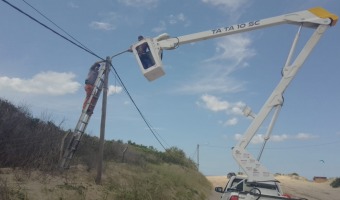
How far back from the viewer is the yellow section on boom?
11.6 m

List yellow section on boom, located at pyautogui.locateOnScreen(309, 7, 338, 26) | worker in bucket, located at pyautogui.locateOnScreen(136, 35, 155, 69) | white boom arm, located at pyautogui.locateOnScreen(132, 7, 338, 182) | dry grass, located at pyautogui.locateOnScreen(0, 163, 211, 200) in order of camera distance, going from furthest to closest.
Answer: worker in bucket, located at pyautogui.locateOnScreen(136, 35, 155, 69) < yellow section on boom, located at pyautogui.locateOnScreen(309, 7, 338, 26) < dry grass, located at pyautogui.locateOnScreen(0, 163, 211, 200) < white boom arm, located at pyautogui.locateOnScreen(132, 7, 338, 182)

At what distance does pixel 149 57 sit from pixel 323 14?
16.8 feet

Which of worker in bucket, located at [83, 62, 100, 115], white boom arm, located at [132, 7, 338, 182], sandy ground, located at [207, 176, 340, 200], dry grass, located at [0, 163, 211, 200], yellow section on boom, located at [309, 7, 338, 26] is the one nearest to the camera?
white boom arm, located at [132, 7, 338, 182]

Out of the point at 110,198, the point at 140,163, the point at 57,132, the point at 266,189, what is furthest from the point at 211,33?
the point at 140,163

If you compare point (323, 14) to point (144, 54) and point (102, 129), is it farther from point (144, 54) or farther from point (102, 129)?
point (102, 129)

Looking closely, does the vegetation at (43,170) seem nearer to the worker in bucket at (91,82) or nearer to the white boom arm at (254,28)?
the worker in bucket at (91,82)

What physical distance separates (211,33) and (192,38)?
62 centimetres

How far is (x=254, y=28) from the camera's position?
1268 centimetres

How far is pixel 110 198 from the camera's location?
1438 cm

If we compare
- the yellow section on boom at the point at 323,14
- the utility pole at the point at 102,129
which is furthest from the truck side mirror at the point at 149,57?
the yellow section on boom at the point at 323,14

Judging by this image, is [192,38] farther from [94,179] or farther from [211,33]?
[94,179]

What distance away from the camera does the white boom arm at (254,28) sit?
10.7m

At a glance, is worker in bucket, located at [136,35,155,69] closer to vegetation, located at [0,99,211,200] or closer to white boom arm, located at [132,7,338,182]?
white boom arm, located at [132,7,338,182]

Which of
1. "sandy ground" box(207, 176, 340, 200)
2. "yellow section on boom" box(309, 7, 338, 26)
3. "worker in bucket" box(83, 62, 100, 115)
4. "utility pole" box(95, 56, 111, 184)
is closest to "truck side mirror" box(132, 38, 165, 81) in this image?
"utility pole" box(95, 56, 111, 184)
